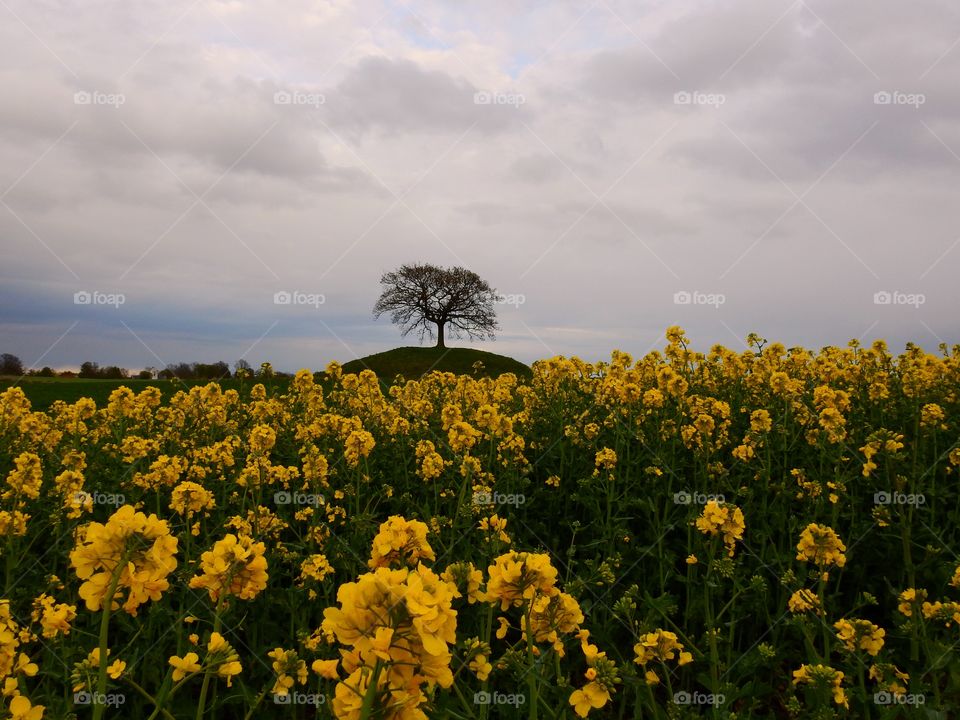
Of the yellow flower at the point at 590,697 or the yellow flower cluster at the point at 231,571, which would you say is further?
the yellow flower at the point at 590,697

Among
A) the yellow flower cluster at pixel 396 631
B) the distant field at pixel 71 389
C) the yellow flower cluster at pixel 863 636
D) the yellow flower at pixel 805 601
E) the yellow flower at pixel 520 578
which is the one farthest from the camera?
the distant field at pixel 71 389

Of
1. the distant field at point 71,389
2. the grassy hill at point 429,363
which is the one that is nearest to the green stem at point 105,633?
the distant field at point 71,389

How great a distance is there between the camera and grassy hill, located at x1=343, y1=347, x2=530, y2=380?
3703 centimetres

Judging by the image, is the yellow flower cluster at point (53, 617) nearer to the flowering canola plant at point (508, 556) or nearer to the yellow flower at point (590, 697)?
the flowering canola plant at point (508, 556)

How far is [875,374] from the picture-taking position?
7.26 m

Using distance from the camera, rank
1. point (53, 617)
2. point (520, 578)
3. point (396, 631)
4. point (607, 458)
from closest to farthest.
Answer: point (396, 631) → point (520, 578) → point (53, 617) → point (607, 458)

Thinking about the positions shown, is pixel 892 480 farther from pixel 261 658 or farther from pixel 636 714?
pixel 261 658

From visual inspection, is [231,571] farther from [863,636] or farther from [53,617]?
[863,636]

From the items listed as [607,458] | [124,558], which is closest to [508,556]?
[124,558]

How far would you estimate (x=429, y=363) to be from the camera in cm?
4019

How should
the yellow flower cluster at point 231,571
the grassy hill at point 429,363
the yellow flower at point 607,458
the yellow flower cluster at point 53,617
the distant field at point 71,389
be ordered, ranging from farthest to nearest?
the grassy hill at point 429,363, the distant field at point 71,389, the yellow flower at point 607,458, the yellow flower cluster at point 53,617, the yellow flower cluster at point 231,571

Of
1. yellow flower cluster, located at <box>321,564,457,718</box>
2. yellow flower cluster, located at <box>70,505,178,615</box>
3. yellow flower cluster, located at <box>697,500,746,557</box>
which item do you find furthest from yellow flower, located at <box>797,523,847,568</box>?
yellow flower cluster, located at <box>70,505,178,615</box>

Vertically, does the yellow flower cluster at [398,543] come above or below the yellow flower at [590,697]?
above

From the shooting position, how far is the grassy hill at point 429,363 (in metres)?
37.0
